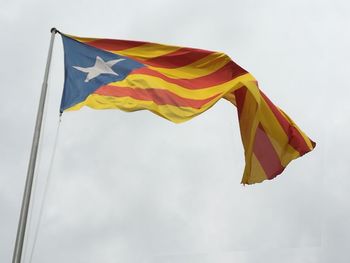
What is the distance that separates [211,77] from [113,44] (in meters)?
2.68

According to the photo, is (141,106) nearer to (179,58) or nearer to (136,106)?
(136,106)

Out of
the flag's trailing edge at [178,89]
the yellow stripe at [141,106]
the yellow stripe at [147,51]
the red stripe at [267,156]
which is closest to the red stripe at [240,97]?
the flag's trailing edge at [178,89]

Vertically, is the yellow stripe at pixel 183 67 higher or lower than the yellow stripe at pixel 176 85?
higher

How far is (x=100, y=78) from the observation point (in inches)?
566

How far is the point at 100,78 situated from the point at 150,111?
1.55 m

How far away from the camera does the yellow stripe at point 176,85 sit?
14539 millimetres

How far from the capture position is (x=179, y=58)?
52.3ft

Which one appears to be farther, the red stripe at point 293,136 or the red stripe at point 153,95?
the red stripe at point 293,136

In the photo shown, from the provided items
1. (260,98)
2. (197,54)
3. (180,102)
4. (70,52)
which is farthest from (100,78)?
(260,98)

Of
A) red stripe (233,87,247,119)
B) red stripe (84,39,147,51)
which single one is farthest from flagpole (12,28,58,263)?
red stripe (233,87,247,119)

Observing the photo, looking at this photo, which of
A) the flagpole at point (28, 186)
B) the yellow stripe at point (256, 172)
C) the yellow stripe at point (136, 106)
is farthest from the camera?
the yellow stripe at point (256, 172)

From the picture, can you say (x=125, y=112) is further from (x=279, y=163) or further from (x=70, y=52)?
(x=279, y=163)

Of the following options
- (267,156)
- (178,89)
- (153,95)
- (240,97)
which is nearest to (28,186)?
(153,95)

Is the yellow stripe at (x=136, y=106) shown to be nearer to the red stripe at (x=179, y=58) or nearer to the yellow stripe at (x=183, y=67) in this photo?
the yellow stripe at (x=183, y=67)
